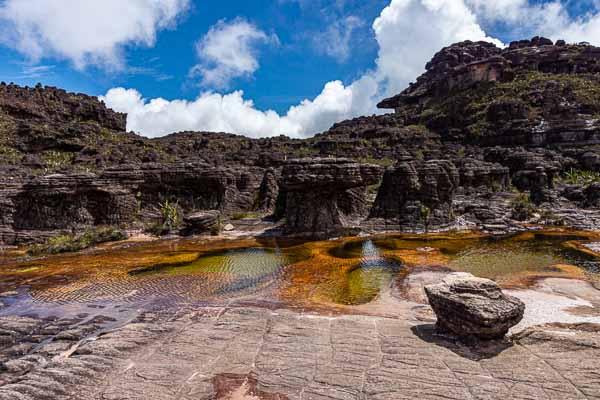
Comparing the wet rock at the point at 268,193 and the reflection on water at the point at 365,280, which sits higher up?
the wet rock at the point at 268,193

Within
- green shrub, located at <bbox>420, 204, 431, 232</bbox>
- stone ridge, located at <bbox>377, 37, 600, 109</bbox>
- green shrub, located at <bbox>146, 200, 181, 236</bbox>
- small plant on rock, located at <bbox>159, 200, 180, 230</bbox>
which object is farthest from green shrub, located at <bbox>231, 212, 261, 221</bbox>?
stone ridge, located at <bbox>377, 37, 600, 109</bbox>

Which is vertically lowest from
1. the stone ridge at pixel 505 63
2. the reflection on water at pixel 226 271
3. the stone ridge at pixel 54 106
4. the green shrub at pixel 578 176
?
the reflection on water at pixel 226 271

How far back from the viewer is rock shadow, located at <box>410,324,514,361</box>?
9.59 metres

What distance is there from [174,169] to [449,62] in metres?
124

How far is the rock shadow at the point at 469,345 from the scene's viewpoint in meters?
9.59

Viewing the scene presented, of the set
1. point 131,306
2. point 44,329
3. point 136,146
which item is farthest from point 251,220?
point 136,146

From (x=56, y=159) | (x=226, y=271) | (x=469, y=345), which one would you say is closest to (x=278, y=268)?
(x=226, y=271)

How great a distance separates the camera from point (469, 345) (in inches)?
396

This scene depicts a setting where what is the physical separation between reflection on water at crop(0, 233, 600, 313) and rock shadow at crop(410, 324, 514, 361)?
17.3 feet

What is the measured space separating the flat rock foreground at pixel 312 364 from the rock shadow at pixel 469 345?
0.09 feet

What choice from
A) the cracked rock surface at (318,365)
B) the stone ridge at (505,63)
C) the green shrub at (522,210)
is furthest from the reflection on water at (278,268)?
the stone ridge at (505,63)

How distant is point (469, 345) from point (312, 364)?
14.2ft

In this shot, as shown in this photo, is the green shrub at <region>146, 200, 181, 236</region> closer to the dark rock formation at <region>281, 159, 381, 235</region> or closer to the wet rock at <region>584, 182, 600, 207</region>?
the dark rock formation at <region>281, 159, 381, 235</region>

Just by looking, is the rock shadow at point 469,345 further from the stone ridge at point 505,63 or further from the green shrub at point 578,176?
the stone ridge at point 505,63
